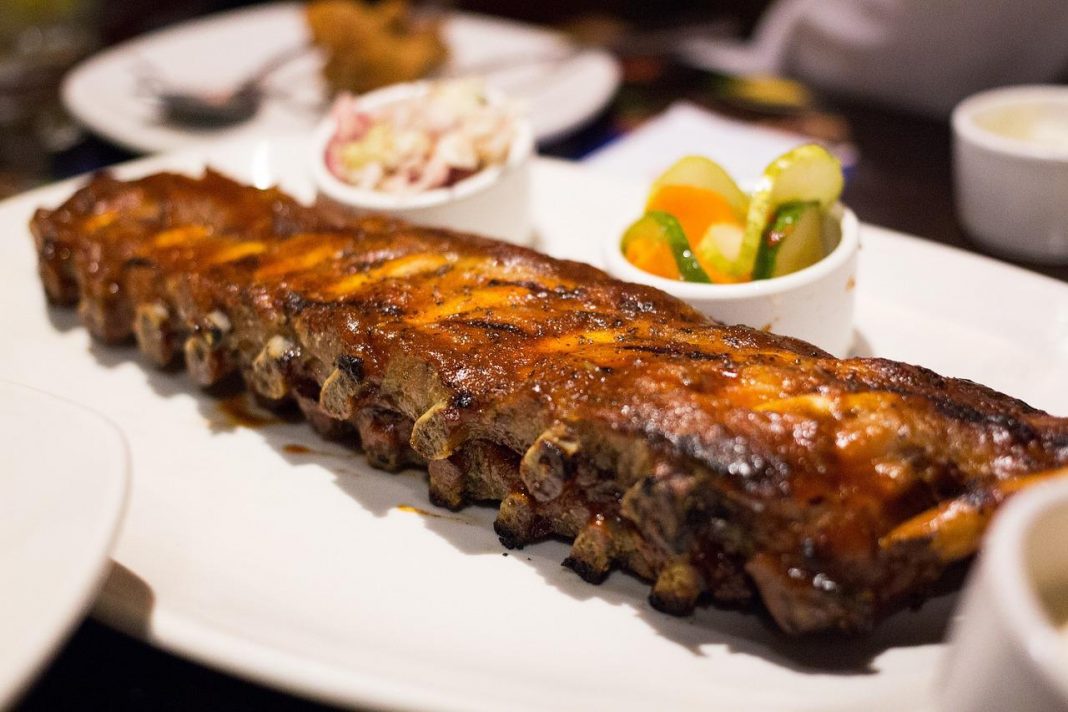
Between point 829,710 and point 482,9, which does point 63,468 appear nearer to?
point 829,710

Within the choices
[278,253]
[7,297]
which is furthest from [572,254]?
[7,297]

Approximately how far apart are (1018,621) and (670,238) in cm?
184

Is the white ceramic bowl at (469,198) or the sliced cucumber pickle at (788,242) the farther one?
the white ceramic bowl at (469,198)

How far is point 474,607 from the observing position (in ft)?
7.93

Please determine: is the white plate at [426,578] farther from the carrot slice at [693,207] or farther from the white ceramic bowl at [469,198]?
the white ceramic bowl at [469,198]

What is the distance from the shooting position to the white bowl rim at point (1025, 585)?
1510 millimetres

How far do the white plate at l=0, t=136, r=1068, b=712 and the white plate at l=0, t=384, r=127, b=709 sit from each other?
0.29 meters

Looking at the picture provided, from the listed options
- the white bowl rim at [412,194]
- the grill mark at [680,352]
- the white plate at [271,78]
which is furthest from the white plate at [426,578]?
the white plate at [271,78]

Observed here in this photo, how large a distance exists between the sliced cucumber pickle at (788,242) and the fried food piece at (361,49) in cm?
371

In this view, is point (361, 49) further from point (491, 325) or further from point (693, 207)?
point (491, 325)

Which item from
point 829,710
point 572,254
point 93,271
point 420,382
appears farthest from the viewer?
point 572,254

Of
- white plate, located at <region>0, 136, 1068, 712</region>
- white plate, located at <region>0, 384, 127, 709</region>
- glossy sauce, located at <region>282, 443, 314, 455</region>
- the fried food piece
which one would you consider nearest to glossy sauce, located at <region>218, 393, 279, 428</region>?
white plate, located at <region>0, 136, 1068, 712</region>

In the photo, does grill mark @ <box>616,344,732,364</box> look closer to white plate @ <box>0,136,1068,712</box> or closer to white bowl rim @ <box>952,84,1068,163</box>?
white plate @ <box>0,136,1068,712</box>

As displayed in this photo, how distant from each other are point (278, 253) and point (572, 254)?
59.1 inches
